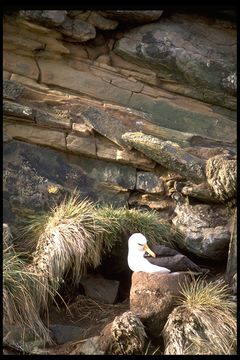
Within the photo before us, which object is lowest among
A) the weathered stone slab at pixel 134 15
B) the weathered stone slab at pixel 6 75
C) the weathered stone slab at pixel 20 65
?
the weathered stone slab at pixel 6 75

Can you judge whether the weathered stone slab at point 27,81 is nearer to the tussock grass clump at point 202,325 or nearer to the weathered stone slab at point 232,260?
the weathered stone slab at point 232,260

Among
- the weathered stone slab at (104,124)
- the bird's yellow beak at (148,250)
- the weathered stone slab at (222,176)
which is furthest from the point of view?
the weathered stone slab at (104,124)

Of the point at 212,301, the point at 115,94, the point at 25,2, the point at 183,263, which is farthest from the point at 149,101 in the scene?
the point at 212,301

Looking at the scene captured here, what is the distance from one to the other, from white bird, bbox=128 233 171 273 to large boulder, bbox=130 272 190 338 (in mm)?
135

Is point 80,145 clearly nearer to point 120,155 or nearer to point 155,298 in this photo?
point 120,155

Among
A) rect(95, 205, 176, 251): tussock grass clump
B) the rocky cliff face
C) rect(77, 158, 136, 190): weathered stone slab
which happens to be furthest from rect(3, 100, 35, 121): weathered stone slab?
rect(95, 205, 176, 251): tussock grass clump

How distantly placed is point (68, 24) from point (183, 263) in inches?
150

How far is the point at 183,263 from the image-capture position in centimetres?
792

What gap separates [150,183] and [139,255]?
166cm

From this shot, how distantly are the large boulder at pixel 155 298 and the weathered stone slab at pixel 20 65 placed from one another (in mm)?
3695

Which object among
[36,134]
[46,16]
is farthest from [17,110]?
[46,16]

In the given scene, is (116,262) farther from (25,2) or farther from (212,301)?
(25,2)

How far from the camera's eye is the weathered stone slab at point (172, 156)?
9.01 meters

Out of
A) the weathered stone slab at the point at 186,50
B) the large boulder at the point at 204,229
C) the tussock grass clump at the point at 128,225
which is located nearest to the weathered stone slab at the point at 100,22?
the weathered stone slab at the point at 186,50
